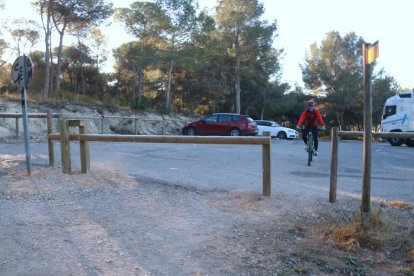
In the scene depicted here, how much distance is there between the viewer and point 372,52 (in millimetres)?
4836

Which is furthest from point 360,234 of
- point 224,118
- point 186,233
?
point 224,118

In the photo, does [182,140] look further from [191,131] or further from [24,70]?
[191,131]

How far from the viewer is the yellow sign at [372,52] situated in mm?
4770

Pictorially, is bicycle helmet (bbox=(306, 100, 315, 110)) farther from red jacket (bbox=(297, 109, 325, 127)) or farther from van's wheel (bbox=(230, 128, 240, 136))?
van's wheel (bbox=(230, 128, 240, 136))

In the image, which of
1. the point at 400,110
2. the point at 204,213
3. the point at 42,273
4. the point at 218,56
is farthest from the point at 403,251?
the point at 218,56

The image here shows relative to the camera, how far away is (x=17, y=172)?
780cm

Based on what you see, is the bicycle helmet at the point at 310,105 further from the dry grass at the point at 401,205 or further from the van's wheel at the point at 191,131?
the van's wheel at the point at 191,131

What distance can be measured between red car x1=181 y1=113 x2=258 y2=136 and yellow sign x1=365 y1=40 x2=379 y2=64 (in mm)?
18064

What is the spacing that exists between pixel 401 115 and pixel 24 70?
19957 mm

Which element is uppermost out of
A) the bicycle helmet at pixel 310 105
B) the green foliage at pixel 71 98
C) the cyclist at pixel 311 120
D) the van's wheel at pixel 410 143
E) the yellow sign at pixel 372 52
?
the green foliage at pixel 71 98

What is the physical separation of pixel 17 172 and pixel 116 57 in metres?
33.4

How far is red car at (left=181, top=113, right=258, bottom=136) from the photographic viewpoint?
2312cm

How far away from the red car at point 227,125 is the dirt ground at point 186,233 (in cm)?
1649

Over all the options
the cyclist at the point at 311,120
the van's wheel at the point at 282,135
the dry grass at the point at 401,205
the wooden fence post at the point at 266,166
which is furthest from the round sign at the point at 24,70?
the van's wheel at the point at 282,135
